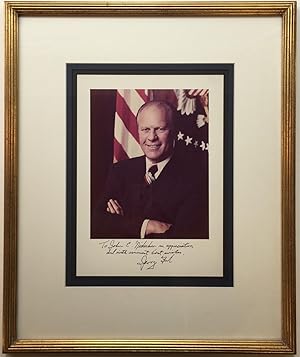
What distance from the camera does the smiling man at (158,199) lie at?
95 cm

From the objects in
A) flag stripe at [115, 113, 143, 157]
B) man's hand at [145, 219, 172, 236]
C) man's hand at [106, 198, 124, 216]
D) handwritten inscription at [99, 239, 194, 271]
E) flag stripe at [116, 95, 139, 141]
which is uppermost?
flag stripe at [116, 95, 139, 141]

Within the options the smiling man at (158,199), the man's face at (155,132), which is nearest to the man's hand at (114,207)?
the smiling man at (158,199)

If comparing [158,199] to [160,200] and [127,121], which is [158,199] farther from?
[127,121]

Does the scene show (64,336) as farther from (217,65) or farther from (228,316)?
(217,65)

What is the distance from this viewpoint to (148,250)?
96 centimetres

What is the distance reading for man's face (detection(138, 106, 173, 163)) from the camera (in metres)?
0.95

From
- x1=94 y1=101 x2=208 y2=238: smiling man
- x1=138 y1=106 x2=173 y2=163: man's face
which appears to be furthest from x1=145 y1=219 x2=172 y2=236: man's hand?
x1=138 y1=106 x2=173 y2=163: man's face

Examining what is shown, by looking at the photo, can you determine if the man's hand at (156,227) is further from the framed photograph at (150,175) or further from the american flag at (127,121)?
the american flag at (127,121)

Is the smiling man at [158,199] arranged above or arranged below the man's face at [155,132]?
below

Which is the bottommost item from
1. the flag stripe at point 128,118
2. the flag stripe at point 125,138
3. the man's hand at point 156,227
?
the man's hand at point 156,227

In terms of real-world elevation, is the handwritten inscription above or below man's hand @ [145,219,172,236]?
below

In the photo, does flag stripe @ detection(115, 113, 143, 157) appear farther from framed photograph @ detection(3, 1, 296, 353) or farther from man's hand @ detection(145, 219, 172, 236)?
man's hand @ detection(145, 219, 172, 236)

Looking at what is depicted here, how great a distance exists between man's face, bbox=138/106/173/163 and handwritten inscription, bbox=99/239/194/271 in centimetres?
16

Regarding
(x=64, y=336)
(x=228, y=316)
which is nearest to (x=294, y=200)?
(x=228, y=316)
